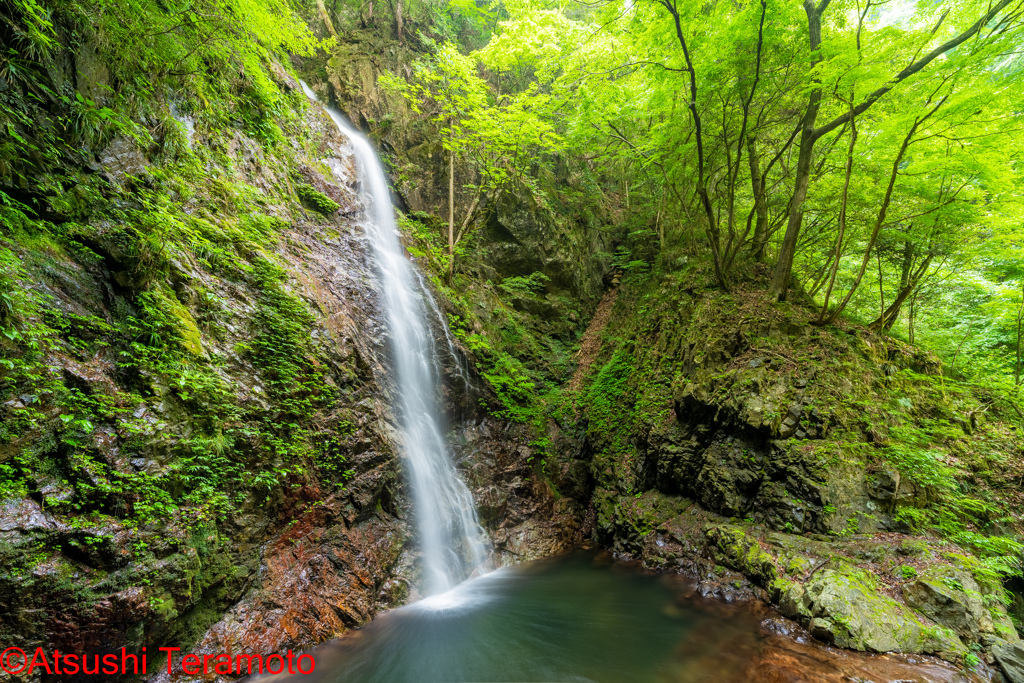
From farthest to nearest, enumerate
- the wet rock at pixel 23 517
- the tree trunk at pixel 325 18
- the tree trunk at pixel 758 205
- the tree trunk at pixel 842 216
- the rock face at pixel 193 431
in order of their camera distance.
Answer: the tree trunk at pixel 325 18 < the tree trunk at pixel 758 205 < the tree trunk at pixel 842 216 < the rock face at pixel 193 431 < the wet rock at pixel 23 517

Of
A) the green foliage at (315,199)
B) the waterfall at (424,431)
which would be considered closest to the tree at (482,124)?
the waterfall at (424,431)

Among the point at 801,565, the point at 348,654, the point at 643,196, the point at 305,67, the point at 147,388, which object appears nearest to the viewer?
the point at 147,388

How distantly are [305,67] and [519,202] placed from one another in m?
8.72

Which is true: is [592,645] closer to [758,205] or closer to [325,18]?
[758,205]

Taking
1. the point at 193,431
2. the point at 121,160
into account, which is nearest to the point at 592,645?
the point at 193,431

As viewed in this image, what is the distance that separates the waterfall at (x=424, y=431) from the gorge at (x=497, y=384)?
70 millimetres

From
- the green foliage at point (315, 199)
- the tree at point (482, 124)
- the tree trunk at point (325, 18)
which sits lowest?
the green foliage at point (315, 199)

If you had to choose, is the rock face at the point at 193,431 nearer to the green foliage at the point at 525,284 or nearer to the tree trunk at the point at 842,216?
the green foliage at the point at 525,284

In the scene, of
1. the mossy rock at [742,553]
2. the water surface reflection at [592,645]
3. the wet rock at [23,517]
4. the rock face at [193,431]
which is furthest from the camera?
the mossy rock at [742,553]

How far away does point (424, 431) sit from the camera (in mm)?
7887

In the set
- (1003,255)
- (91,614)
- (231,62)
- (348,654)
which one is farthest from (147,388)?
(1003,255)

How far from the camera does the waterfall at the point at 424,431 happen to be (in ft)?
22.3

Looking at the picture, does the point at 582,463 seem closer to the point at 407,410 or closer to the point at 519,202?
the point at 407,410

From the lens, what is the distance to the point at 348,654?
14.9 ft
